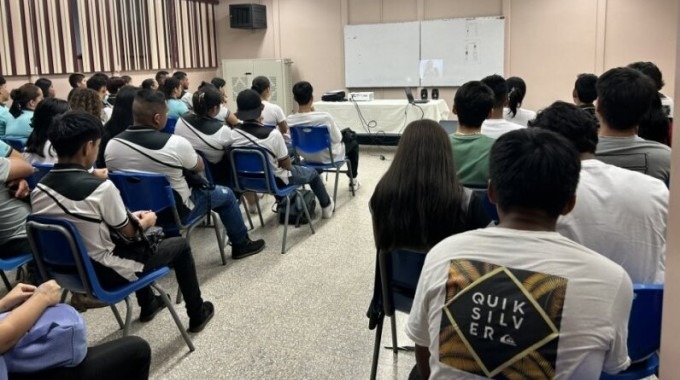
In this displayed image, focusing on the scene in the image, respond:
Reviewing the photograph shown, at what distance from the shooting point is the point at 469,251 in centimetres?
115

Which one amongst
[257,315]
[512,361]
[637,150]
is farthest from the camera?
[257,315]

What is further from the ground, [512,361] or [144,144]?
[144,144]

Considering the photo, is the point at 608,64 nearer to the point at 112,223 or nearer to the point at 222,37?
the point at 222,37

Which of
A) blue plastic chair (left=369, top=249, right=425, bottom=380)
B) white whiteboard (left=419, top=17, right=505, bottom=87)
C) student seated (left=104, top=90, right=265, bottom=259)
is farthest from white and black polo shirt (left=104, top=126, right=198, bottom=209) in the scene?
white whiteboard (left=419, top=17, right=505, bottom=87)

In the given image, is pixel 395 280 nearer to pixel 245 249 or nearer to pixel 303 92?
pixel 245 249

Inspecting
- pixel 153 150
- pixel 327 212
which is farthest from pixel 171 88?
pixel 153 150

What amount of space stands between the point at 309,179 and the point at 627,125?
8.84 feet

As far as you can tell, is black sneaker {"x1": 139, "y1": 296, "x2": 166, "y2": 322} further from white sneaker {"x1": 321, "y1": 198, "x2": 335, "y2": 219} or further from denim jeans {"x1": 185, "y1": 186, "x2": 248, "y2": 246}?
white sneaker {"x1": 321, "y1": 198, "x2": 335, "y2": 219}

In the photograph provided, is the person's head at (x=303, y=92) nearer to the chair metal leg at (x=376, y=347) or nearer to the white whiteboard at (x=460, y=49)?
the chair metal leg at (x=376, y=347)

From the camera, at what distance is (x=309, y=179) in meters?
4.51

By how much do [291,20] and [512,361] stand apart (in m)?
9.27

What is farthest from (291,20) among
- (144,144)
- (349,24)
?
(144,144)

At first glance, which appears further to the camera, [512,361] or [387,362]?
[387,362]

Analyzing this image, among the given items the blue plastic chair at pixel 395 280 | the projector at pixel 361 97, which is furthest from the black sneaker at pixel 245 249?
the projector at pixel 361 97
